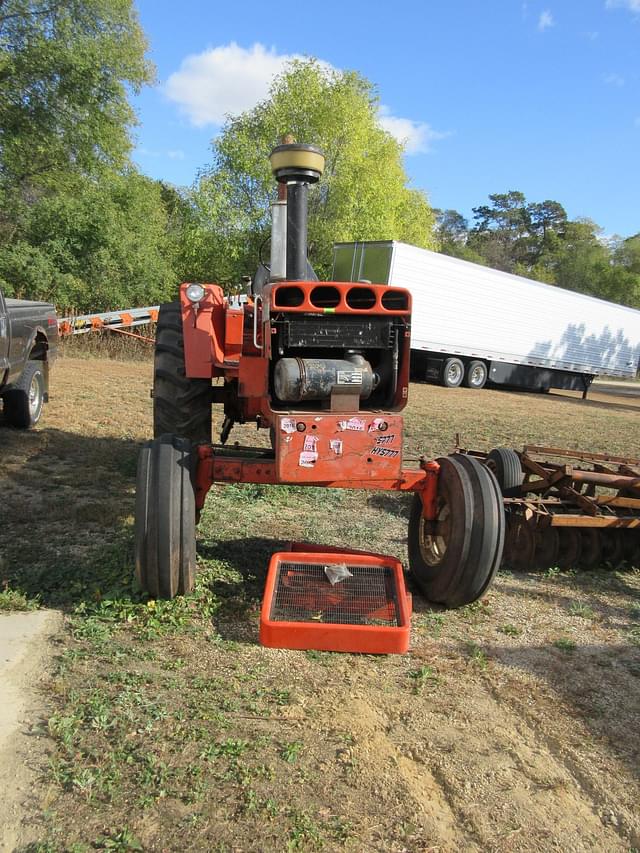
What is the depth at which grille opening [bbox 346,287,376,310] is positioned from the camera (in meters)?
3.88

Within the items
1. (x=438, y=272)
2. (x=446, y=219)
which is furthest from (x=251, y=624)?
(x=446, y=219)

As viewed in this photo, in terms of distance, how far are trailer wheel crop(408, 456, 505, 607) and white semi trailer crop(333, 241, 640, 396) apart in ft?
42.7

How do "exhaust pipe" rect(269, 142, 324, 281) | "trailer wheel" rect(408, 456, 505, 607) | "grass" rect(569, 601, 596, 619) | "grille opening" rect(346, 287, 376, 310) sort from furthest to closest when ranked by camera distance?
"exhaust pipe" rect(269, 142, 324, 281) → "grass" rect(569, 601, 596, 619) → "grille opening" rect(346, 287, 376, 310) → "trailer wheel" rect(408, 456, 505, 607)

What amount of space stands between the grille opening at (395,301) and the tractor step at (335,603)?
1.47 metres

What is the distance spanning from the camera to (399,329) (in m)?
4.04

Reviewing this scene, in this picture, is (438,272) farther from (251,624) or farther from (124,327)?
(251,624)

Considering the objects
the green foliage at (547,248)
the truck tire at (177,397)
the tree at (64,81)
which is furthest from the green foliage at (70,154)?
the green foliage at (547,248)

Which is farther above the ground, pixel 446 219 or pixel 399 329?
pixel 446 219

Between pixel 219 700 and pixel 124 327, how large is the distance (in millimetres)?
17443

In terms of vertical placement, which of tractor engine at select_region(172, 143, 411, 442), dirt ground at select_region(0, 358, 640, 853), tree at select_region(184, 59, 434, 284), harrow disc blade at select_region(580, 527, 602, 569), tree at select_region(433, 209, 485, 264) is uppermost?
tree at select_region(433, 209, 485, 264)

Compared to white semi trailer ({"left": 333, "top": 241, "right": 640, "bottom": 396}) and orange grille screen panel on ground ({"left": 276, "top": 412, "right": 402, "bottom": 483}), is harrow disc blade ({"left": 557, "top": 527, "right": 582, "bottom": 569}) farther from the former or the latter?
white semi trailer ({"left": 333, "top": 241, "right": 640, "bottom": 396})

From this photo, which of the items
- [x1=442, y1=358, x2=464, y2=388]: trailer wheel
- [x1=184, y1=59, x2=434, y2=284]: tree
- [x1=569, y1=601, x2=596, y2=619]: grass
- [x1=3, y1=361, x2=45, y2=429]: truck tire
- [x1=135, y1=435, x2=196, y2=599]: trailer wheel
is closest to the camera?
[x1=135, y1=435, x2=196, y2=599]: trailer wheel

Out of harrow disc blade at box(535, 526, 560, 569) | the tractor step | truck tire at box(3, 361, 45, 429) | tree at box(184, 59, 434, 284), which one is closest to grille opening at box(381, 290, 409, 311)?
the tractor step

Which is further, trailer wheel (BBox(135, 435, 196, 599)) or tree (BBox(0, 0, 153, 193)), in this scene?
tree (BBox(0, 0, 153, 193))
